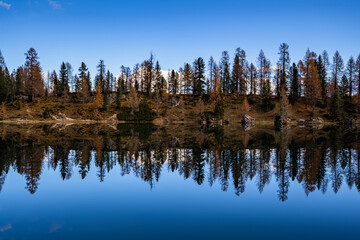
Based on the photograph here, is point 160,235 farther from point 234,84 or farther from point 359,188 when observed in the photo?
point 234,84

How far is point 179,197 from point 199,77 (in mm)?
92927

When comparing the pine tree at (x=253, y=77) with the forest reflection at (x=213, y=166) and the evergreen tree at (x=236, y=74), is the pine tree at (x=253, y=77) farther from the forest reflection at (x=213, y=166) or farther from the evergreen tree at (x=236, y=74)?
the forest reflection at (x=213, y=166)

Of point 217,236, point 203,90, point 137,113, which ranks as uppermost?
point 203,90

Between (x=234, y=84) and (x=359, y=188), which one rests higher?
(x=234, y=84)

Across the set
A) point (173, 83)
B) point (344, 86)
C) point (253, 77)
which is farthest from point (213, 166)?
point (173, 83)

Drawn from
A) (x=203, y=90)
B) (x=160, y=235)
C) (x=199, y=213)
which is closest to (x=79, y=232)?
(x=160, y=235)

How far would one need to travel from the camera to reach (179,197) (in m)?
11.2

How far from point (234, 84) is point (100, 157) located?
86.1m

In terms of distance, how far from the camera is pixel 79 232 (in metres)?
7.79

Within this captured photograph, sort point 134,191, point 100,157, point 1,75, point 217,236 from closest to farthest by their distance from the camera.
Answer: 1. point 217,236
2. point 134,191
3. point 100,157
4. point 1,75

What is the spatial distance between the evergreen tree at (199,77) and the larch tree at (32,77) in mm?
55215

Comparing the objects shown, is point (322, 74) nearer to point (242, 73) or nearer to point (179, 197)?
point (242, 73)

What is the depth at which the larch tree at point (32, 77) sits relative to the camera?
86.8 metres

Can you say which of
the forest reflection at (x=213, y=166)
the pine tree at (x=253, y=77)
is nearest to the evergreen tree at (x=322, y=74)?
the pine tree at (x=253, y=77)
